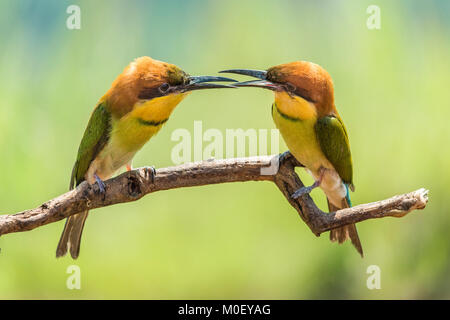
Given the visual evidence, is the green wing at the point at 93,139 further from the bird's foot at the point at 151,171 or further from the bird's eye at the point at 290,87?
the bird's eye at the point at 290,87

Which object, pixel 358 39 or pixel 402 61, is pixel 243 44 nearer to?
pixel 358 39

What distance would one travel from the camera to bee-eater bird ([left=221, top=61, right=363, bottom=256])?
202cm

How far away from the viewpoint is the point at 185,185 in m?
2.20

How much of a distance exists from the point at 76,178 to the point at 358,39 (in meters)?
2.29

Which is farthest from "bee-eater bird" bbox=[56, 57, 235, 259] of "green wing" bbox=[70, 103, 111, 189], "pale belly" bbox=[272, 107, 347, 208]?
"pale belly" bbox=[272, 107, 347, 208]

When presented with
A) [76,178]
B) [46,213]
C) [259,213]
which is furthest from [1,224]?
[259,213]

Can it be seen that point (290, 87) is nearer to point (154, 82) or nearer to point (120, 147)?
point (154, 82)

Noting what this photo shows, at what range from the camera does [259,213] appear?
3.76 m

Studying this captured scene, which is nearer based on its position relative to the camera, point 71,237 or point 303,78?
point 303,78

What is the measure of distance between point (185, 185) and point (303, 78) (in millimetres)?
634

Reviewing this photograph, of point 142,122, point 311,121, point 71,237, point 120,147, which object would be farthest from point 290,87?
point 71,237

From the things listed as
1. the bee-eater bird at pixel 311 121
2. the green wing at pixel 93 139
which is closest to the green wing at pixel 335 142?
the bee-eater bird at pixel 311 121

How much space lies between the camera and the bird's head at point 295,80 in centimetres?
200

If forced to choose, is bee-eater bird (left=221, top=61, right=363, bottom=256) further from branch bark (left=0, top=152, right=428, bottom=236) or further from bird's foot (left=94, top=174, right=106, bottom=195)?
bird's foot (left=94, top=174, right=106, bottom=195)
